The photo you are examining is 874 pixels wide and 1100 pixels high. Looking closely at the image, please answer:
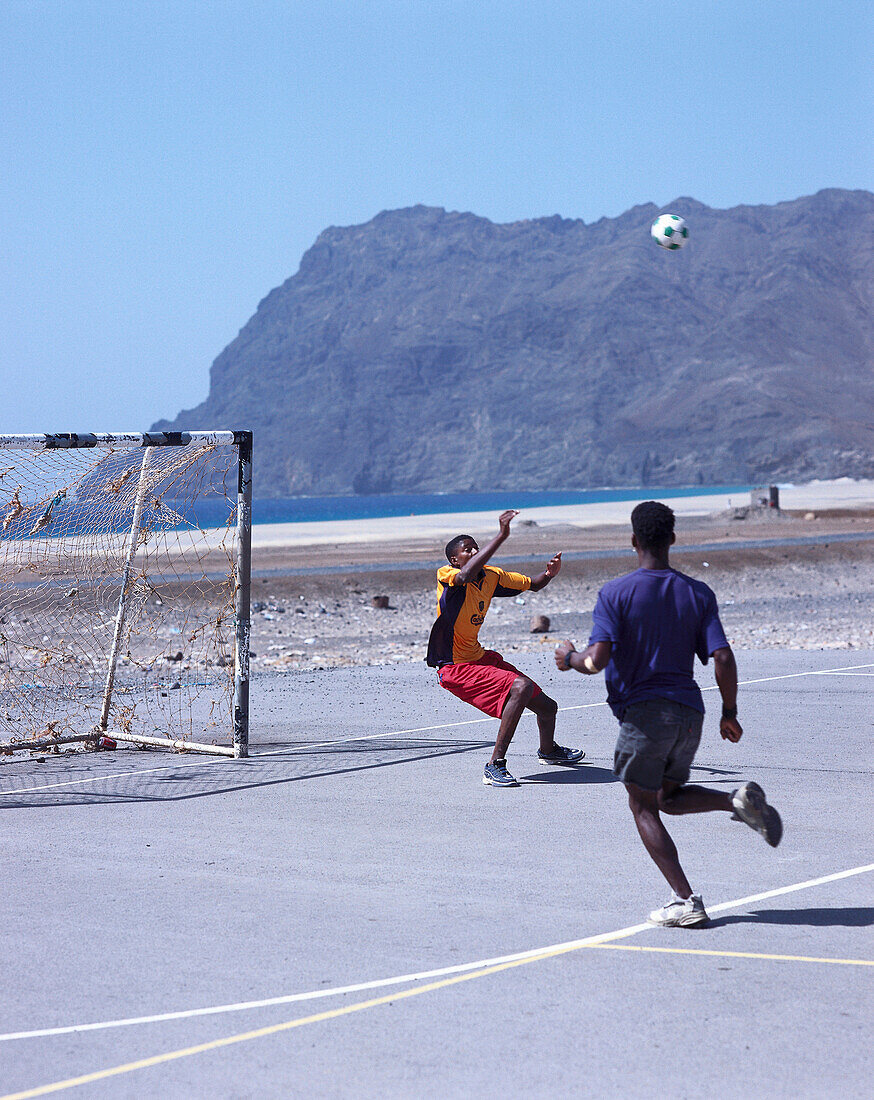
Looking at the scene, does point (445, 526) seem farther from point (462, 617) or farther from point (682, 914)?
point (682, 914)

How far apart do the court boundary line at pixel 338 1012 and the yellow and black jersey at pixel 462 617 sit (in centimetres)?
358

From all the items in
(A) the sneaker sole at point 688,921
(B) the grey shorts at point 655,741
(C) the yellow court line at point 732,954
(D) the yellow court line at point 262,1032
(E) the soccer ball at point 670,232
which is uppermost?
(E) the soccer ball at point 670,232

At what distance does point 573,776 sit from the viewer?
9664 mm

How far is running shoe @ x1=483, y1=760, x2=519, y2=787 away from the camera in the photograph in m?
9.27

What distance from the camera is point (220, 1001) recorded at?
5121mm

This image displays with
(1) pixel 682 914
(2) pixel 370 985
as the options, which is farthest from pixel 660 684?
(2) pixel 370 985

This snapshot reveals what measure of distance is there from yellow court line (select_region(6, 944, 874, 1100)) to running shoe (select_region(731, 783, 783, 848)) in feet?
2.01

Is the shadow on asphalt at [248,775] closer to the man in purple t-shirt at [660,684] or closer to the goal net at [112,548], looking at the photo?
the goal net at [112,548]

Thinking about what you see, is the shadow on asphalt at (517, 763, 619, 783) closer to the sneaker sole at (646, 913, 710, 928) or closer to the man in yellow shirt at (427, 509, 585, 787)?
the man in yellow shirt at (427, 509, 585, 787)

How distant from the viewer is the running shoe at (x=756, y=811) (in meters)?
5.92

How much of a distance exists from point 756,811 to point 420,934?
1510mm

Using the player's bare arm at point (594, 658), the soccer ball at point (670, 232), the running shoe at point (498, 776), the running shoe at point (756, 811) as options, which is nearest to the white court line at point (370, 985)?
the running shoe at point (756, 811)

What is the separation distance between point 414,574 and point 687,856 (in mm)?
27435

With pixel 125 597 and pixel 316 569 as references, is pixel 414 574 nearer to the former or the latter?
pixel 316 569
